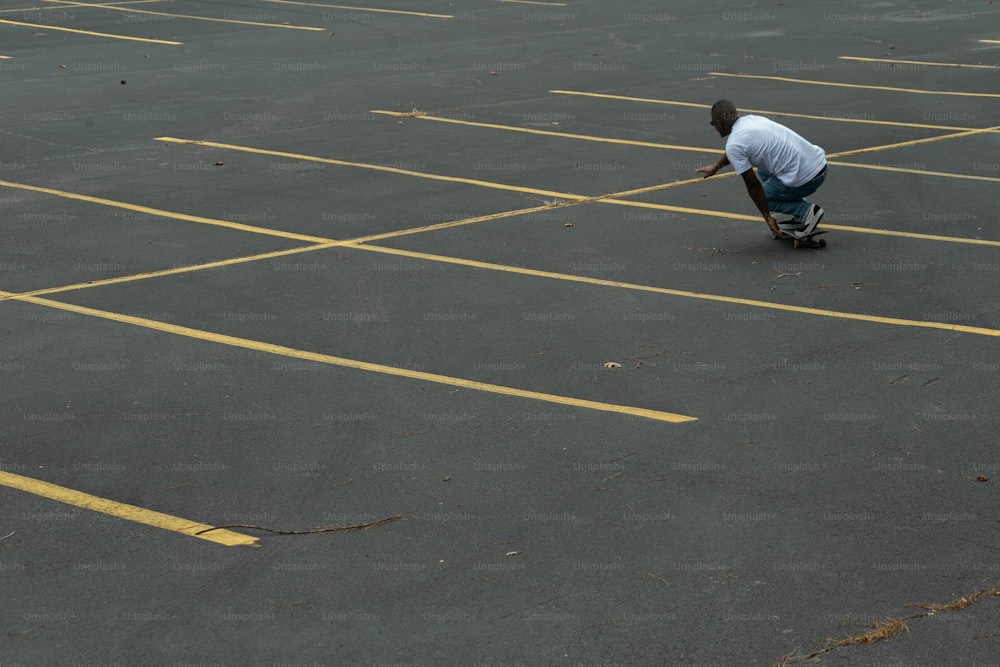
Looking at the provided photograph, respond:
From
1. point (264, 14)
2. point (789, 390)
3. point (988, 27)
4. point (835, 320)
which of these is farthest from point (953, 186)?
point (264, 14)

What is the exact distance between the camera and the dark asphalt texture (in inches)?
229

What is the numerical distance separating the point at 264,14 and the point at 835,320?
66.2 feet

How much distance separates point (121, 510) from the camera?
22.3 feet

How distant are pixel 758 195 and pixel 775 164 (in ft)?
1.29

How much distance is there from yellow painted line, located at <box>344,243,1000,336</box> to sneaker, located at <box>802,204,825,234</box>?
5.39ft

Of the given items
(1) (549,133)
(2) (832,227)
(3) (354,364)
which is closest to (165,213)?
(3) (354,364)

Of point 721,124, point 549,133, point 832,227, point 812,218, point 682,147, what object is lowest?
point 832,227

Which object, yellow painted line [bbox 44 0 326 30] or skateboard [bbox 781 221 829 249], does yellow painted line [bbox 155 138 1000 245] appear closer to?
skateboard [bbox 781 221 829 249]

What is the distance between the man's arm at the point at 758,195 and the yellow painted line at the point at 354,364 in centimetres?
394

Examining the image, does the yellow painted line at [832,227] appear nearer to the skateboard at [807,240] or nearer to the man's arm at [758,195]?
the skateboard at [807,240]

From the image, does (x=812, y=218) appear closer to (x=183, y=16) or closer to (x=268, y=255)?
(x=268, y=255)

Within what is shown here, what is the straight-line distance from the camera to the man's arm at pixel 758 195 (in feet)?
37.1

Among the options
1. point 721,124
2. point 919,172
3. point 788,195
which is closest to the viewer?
point 721,124

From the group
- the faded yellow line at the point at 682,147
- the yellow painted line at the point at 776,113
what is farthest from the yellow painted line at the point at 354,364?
the yellow painted line at the point at 776,113
